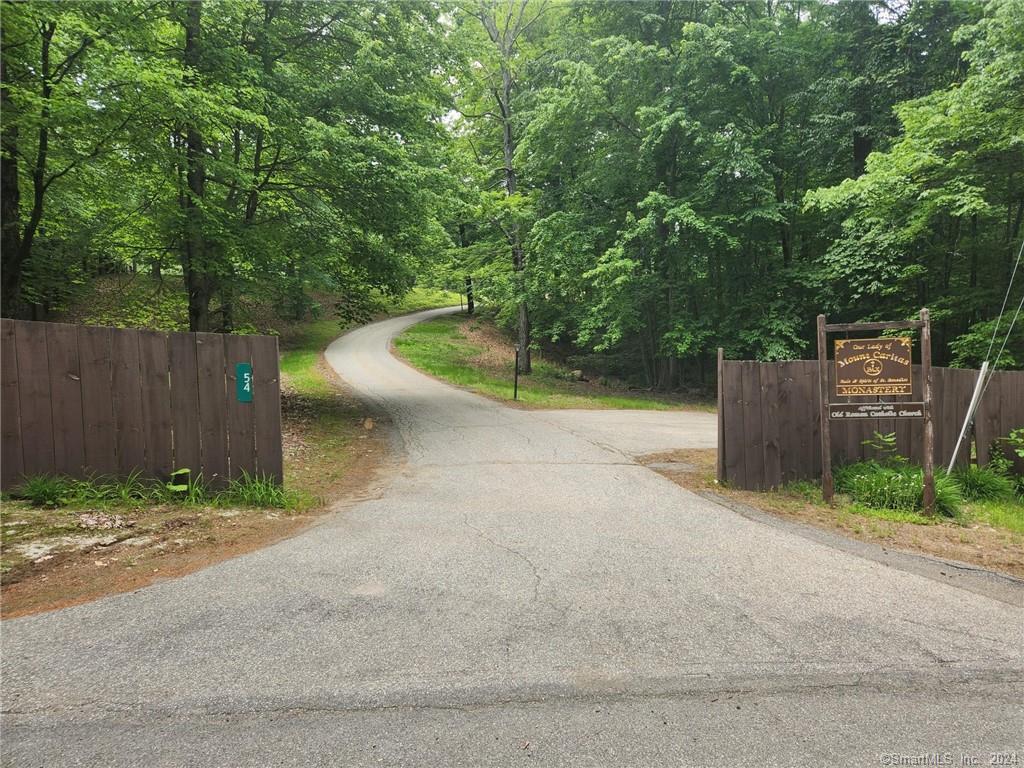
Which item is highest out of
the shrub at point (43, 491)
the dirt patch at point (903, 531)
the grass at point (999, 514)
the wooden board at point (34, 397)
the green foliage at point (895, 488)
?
the wooden board at point (34, 397)

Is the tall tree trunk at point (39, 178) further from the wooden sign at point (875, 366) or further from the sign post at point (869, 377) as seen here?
the wooden sign at point (875, 366)

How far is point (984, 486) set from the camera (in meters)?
6.77

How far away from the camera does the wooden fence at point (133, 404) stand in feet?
15.1

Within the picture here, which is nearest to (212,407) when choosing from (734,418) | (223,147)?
(734,418)

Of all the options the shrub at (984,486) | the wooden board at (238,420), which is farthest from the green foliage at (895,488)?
the wooden board at (238,420)

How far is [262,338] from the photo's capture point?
578 cm

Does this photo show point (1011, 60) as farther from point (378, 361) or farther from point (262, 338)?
point (378, 361)

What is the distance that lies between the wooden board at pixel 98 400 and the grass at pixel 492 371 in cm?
1049

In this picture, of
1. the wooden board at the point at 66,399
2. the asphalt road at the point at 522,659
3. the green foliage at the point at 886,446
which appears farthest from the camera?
the green foliage at the point at 886,446

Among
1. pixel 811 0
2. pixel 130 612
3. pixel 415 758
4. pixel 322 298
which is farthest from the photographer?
pixel 322 298

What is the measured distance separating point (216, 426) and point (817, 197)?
14172 mm

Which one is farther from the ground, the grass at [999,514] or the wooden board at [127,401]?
the wooden board at [127,401]

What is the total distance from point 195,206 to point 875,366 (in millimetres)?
10735

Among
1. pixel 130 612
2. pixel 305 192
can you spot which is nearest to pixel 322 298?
pixel 305 192
